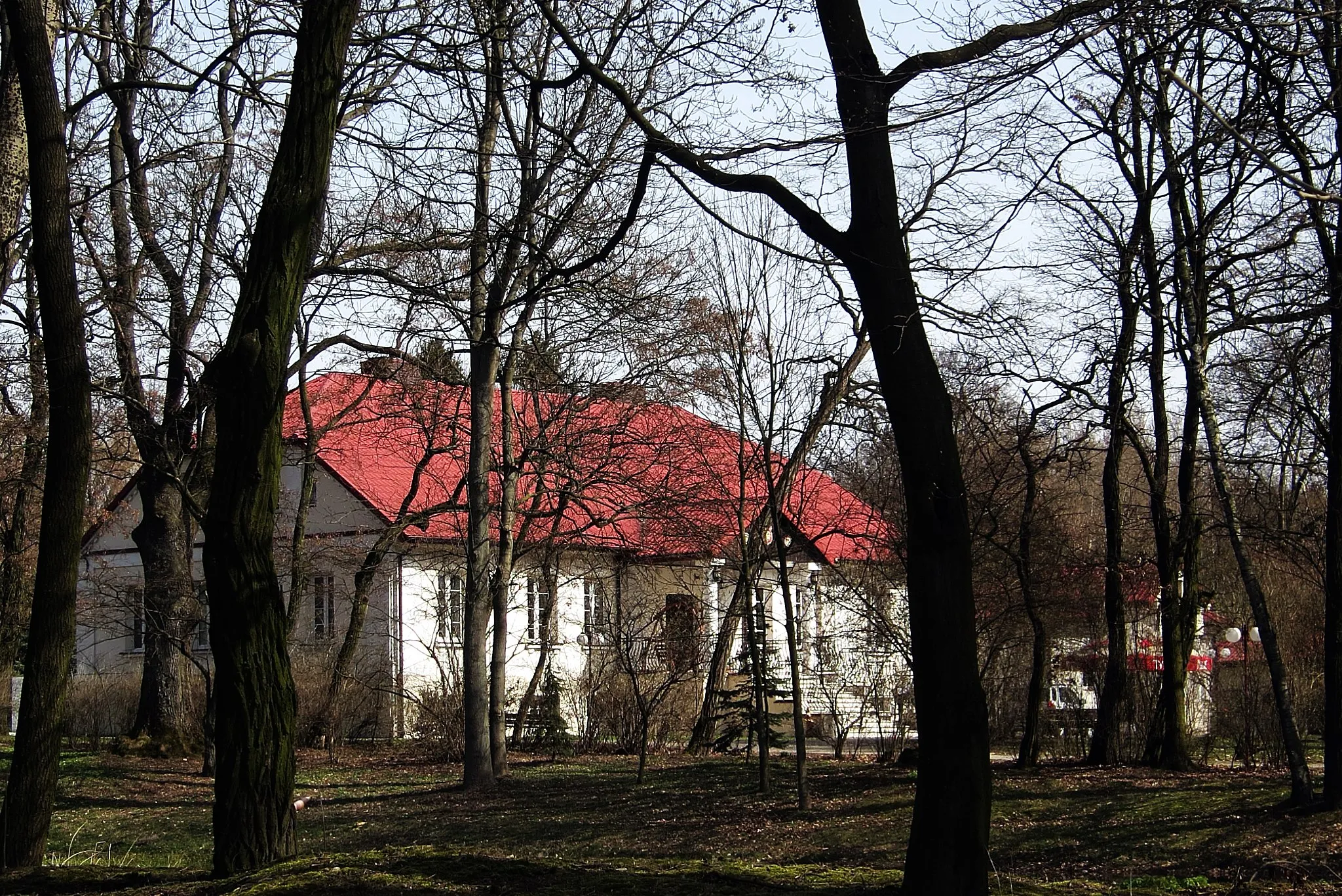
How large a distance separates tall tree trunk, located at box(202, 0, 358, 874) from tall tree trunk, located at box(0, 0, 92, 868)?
2.54 metres

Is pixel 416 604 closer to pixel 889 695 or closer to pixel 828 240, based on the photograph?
pixel 889 695

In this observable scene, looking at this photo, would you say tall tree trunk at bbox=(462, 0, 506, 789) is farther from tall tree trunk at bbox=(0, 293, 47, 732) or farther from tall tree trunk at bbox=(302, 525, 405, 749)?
tall tree trunk at bbox=(0, 293, 47, 732)

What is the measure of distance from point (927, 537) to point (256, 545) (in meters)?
3.15

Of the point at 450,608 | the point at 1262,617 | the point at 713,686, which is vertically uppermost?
the point at 450,608

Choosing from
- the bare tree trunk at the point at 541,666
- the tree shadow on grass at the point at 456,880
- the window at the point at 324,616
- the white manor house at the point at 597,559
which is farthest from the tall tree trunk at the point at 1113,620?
the window at the point at 324,616

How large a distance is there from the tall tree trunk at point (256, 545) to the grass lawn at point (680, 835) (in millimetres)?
386

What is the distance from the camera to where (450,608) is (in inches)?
953

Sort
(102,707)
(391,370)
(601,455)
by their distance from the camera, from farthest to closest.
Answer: (102,707)
(601,455)
(391,370)

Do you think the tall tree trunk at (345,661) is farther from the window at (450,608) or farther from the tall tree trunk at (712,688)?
the tall tree trunk at (712,688)

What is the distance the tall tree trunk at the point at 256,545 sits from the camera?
5652mm

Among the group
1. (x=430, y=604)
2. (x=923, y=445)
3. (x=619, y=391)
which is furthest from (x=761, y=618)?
(x=923, y=445)

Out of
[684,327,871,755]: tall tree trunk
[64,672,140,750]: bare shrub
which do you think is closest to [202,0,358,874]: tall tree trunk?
[684,327,871,755]: tall tree trunk

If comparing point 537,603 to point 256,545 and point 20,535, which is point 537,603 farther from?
point 256,545

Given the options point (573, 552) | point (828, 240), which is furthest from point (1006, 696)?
point (828, 240)
